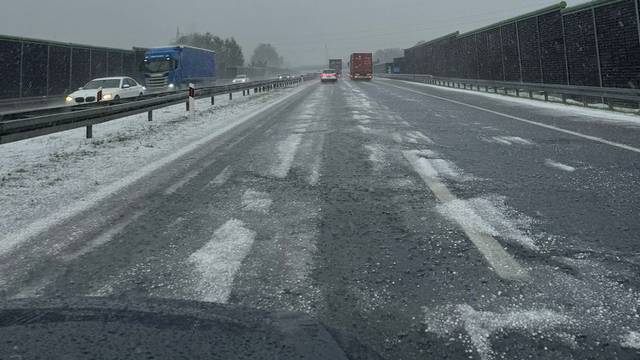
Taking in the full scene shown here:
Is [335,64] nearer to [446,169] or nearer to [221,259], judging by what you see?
[446,169]

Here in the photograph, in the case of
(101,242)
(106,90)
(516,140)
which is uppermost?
(106,90)

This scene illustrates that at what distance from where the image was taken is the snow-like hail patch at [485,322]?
8.00ft

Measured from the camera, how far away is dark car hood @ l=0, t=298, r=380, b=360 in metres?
1.64

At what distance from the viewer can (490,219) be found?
4383 mm

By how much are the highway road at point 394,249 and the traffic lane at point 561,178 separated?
0.09 feet

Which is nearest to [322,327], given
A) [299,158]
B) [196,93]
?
[299,158]

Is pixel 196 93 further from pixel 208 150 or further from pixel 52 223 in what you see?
pixel 52 223

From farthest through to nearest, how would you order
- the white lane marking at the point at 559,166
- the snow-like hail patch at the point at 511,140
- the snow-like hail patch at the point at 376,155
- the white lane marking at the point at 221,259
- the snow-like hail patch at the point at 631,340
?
the snow-like hail patch at the point at 511,140
the snow-like hail patch at the point at 376,155
the white lane marking at the point at 559,166
the white lane marking at the point at 221,259
the snow-like hail patch at the point at 631,340

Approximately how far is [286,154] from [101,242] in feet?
14.9

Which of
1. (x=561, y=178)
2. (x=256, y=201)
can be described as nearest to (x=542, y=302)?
(x=256, y=201)

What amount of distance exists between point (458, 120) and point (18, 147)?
35.4ft

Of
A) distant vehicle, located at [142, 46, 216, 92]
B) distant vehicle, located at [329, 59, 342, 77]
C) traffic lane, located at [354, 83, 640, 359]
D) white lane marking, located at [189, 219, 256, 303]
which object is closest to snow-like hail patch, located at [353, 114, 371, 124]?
traffic lane, located at [354, 83, 640, 359]

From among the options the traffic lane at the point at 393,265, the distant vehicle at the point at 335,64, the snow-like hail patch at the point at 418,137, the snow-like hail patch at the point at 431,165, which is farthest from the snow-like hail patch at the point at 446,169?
the distant vehicle at the point at 335,64

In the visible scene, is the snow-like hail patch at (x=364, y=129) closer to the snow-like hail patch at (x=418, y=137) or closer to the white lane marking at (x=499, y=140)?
the snow-like hail patch at (x=418, y=137)
